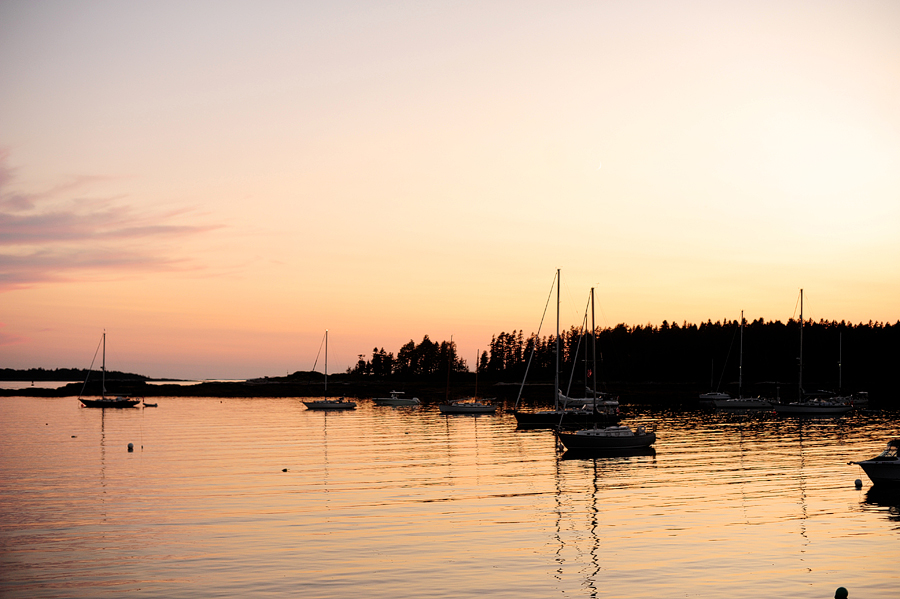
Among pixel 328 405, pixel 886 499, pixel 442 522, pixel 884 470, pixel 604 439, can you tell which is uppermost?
pixel 884 470

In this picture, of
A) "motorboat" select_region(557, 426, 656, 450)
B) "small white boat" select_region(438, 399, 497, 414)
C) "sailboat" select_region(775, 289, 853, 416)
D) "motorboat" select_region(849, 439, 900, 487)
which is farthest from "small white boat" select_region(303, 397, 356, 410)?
"motorboat" select_region(849, 439, 900, 487)

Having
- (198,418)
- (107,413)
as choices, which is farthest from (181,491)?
(107,413)

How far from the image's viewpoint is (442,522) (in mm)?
36500

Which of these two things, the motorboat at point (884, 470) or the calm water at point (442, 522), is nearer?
the calm water at point (442, 522)

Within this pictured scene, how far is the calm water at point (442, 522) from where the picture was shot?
86.9ft

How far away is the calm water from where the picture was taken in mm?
26484

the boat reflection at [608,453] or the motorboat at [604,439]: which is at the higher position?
the motorboat at [604,439]

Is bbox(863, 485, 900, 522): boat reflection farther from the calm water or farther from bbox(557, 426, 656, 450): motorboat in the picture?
bbox(557, 426, 656, 450): motorboat

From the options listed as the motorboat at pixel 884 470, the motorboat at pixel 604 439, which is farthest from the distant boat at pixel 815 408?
the motorboat at pixel 884 470

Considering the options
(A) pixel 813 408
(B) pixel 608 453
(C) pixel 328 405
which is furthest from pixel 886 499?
(C) pixel 328 405

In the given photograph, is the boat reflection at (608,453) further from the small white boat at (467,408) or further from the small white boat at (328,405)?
the small white boat at (328,405)

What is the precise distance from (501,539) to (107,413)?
121 metres

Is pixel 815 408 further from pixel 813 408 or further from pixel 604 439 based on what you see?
pixel 604 439

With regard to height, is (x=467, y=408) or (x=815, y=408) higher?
(x=815, y=408)
